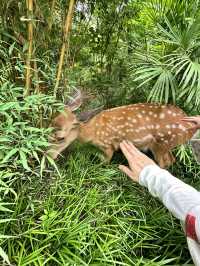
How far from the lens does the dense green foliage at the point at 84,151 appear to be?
267cm

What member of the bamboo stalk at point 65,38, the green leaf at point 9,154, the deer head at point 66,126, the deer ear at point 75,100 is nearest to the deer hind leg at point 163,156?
the deer head at point 66,126

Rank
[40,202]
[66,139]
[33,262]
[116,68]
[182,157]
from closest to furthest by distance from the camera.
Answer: [33,262]
[40,202]
[66,139]
[182,157]
[116,68]

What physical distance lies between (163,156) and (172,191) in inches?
56.0

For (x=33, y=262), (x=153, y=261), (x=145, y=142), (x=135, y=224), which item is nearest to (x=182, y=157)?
(x=145, y=142)

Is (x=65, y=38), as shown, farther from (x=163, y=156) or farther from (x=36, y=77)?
(x=163, y=156)

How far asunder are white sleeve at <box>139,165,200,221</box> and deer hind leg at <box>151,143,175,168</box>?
3.55 ft

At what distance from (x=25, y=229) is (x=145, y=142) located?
4.25 ft

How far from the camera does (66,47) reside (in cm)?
298

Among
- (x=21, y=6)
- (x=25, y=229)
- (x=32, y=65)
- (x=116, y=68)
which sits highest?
(x=21, y=6)

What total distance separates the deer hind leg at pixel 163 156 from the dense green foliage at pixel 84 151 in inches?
3.5

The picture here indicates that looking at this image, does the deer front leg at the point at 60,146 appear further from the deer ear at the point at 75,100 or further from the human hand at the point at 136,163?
the human hand at the point at 136,163

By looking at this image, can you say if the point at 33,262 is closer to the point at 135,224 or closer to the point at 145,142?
the point at 135,224

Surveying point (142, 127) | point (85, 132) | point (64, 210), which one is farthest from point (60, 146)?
point (142, 127)

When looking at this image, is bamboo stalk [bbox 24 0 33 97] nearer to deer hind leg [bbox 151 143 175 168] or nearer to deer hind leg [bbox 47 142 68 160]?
deer hind leg [bbox 47 142 68 160]
